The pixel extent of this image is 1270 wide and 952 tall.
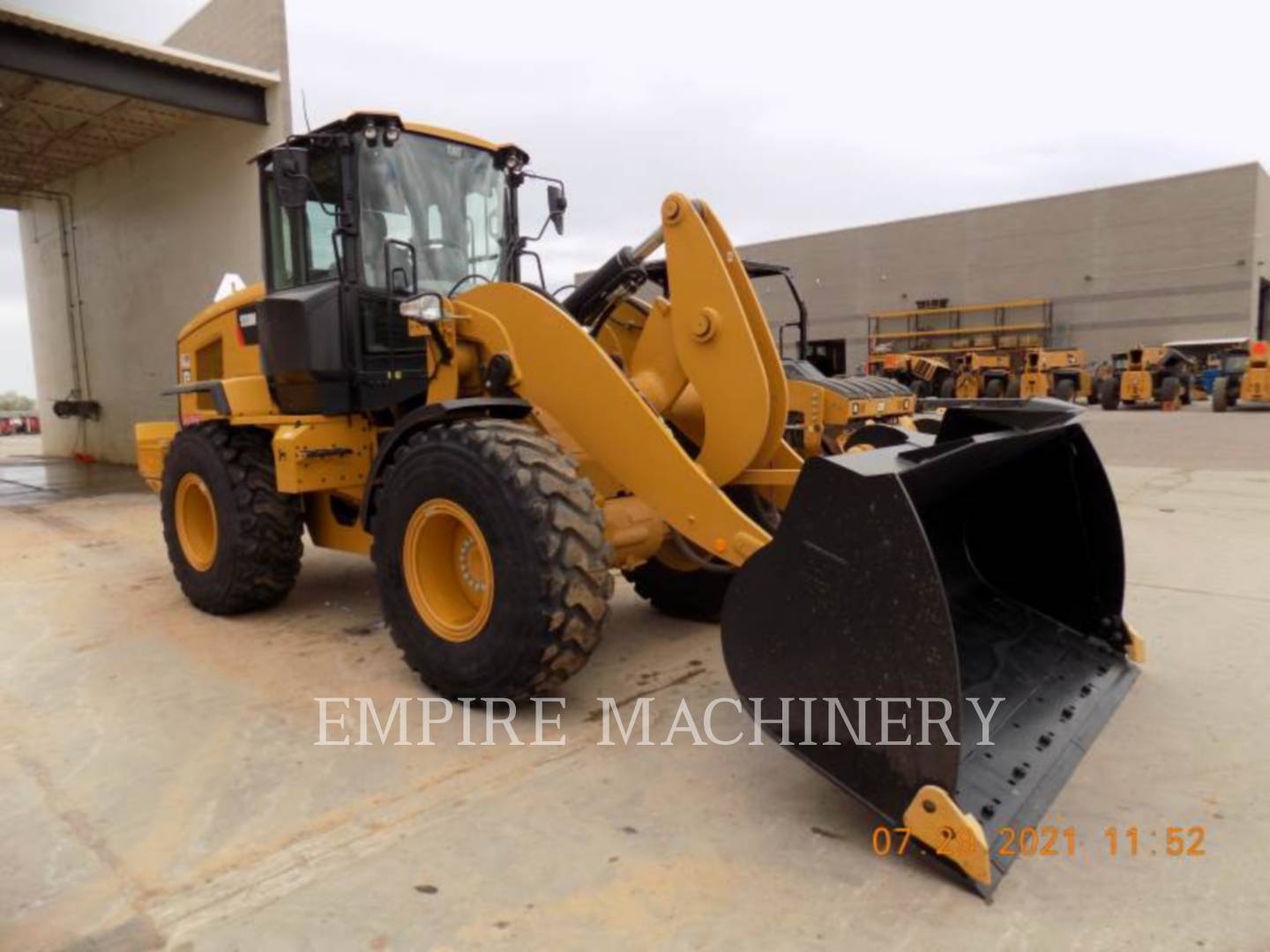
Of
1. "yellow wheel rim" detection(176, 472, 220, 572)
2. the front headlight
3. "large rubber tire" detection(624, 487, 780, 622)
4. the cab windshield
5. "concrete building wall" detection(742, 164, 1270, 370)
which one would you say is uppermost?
"concrete building wall" detection(742, 164, 1270, 370)

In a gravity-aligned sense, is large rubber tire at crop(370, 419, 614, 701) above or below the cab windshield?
below

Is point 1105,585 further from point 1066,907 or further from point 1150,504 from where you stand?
point 1150,504

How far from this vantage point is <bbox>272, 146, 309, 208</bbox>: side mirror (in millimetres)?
3779

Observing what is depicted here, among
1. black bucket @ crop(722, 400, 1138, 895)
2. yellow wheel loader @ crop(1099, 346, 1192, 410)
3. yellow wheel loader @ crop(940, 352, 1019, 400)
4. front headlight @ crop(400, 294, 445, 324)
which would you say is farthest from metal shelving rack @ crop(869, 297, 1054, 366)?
front headlight @ crop(400, 294, 445, 324)

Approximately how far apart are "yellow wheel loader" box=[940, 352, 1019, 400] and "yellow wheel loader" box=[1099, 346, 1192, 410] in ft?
9.02

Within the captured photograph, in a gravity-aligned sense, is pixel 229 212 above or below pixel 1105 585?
above

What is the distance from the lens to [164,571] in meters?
6.22

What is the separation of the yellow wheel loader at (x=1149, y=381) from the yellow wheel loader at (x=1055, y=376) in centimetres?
84

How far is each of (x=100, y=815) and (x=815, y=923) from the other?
2.16m

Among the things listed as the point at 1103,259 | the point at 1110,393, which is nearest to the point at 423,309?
the point at 1110,393

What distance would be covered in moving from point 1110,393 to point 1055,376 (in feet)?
5.30

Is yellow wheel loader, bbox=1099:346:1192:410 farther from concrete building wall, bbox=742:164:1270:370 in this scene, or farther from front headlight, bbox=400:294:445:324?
front headlight, bbox=400:294:445:324

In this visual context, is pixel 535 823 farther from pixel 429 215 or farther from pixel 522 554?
pixel 429 215

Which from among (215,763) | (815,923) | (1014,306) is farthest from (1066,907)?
(1014,306)
